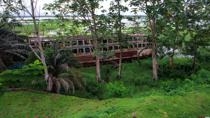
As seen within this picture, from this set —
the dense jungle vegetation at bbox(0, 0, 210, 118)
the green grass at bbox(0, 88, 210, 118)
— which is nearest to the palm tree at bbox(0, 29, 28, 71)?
the dense jungle vegetation at bbox(0, 0, 210, 118)

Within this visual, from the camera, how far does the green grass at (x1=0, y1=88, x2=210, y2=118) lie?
9656 millimetres

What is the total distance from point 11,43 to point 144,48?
399 inches

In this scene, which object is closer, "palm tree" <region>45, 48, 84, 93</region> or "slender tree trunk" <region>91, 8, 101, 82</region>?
"palm tree" <region>45, 48, 84, 93</region>

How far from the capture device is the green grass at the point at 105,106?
31.7 feet

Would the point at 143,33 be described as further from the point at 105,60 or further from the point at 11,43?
the point at 11,43

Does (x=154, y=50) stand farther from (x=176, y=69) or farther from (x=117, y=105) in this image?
(x=117, y=105)

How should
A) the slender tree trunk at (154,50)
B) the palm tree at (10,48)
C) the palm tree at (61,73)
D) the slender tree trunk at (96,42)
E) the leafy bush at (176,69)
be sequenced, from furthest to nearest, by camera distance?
the leafy bush at (176,69)
the slender tree trunk at (154,50)
the slender tree trunk at (96,42)
the palm tree at (10,48)
the palm tree at (61,73)

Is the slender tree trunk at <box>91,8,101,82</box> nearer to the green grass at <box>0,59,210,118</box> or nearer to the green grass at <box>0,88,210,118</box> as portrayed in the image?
the green grass at <box>0,59,210,118</box>

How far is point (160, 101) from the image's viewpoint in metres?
10.5

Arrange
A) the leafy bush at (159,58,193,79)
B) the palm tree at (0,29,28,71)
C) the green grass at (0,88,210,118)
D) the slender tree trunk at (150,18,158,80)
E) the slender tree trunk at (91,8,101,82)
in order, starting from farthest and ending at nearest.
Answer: the leafy bush at (159,58,193,79) → the slender tree trunk at (150,18,158,80) → the slender tree trunk at (91,8,101,82) → the palm tree at (0,29,28,71) → the green grass at (0,88,210,118)

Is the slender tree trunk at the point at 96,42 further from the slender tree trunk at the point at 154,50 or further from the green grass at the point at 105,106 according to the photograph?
the green grass at the point at 105,106

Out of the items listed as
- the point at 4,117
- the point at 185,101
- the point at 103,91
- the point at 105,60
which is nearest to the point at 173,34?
the point at 105,60

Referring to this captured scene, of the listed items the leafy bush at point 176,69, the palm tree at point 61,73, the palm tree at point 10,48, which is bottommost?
the leafy bush at point 176,69

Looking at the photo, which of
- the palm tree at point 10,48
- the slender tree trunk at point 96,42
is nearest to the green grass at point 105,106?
the palm tree at point 10,48
